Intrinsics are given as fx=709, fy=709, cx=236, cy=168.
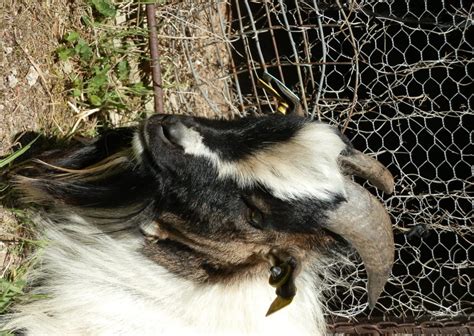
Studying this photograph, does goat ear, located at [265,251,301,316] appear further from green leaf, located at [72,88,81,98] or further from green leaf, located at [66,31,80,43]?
green leaf, located at [66,31,80,43]

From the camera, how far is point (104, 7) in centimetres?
368

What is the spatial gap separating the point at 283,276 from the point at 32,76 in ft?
4.90

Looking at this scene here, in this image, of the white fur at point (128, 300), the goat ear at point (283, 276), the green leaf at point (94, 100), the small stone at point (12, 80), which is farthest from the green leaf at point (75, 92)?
the goat ear at point (283, 276)

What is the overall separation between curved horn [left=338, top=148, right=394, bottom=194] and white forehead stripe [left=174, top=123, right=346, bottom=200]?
13 cm

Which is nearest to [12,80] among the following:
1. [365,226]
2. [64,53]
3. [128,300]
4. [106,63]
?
[64,53]

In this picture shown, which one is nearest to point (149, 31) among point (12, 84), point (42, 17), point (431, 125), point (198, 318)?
point (42, 17)

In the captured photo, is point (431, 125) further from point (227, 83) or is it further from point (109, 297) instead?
point (109, 297)

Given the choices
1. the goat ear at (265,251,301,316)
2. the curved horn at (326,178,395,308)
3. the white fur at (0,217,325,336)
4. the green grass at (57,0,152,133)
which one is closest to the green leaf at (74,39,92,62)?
the green grass at (57,0,152,133)

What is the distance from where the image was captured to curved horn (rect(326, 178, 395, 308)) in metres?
2.58

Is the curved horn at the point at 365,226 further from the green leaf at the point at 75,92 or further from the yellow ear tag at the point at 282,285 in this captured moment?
the green leaf at the point at 75,92

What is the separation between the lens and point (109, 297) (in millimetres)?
2896

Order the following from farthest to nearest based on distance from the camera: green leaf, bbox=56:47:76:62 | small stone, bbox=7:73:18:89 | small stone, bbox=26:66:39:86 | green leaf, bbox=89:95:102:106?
1. green leaf, bbox=89:95:102:106
2. green leaf, bbox=56:47:76:62
3. small stone, bbox=26:66:39:86
4. small stone, bbox=7:73:18:89

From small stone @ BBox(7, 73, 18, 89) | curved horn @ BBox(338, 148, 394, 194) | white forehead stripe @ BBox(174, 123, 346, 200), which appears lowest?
curved horn @ BBox(338, 148, 394, 194)

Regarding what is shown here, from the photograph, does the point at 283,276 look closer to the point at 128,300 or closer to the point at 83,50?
the point at 128,300
